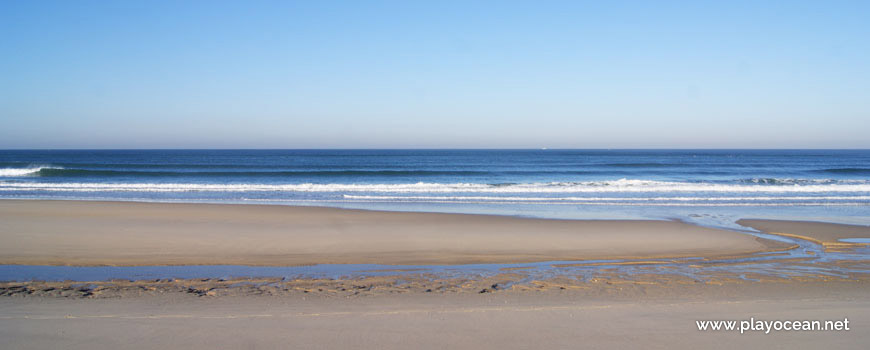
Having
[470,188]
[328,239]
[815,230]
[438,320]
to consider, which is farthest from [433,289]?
[470,188]

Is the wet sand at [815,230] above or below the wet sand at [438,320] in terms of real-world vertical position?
below

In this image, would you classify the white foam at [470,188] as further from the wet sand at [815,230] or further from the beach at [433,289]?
the beach at [433,289]

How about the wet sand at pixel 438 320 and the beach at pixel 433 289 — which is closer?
the wet sand at pixel 438 320

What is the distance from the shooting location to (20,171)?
35125mm

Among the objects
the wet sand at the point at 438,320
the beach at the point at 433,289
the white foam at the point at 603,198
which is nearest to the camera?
the wet sand at the point at 438,320

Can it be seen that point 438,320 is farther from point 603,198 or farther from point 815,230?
point 603,198

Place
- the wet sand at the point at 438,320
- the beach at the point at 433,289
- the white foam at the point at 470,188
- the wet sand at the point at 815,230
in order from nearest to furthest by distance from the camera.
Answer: the wet sand at the point at 438,320, the beach at the point at 433,289, the wet sand at the point at 815,230, the white foam at the point at 470,188

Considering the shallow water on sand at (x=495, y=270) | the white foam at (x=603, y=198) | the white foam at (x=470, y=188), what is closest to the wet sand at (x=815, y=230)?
the shallow water on sand at (x=495, y=270)

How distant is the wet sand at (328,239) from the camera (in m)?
8.10

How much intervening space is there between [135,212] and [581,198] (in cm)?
1484

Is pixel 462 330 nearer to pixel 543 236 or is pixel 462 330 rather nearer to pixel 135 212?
pixel 543 236

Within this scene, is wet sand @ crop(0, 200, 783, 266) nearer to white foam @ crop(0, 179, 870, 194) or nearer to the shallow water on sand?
the shallow water on sand

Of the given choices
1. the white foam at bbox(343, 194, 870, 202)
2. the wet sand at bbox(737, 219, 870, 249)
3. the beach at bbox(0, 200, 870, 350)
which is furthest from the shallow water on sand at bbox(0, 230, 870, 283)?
the white foam at bbox(343, 194, 870, 202)

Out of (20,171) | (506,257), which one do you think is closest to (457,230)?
(506,257)
